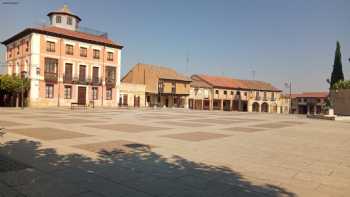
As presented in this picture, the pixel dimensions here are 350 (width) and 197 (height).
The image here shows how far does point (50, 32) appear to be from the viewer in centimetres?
3600

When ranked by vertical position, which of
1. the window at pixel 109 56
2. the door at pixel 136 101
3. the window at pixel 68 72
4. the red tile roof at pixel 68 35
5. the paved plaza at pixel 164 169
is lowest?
the paved plaza at pixel 164 169

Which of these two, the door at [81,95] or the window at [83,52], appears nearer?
the window at [83,52]

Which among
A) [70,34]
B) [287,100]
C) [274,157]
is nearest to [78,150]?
[274,157]

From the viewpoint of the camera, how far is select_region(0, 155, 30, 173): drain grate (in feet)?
16.9

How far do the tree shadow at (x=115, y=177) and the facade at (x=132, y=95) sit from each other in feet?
136

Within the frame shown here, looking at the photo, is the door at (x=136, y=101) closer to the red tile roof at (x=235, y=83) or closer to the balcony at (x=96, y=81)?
the balcony at (x=96, y=81)

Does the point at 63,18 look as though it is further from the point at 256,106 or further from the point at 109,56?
the point at 256,106

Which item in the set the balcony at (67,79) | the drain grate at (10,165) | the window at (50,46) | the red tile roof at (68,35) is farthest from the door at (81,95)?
the drain grate at (10,165)

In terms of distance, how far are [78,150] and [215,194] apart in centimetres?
427

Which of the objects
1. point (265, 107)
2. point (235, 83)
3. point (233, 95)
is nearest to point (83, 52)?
point (233, 95)

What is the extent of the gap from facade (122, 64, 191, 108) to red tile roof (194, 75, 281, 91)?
7.40 m

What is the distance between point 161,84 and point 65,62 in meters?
21.3

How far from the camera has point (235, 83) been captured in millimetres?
70188

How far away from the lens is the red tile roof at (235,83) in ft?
214
